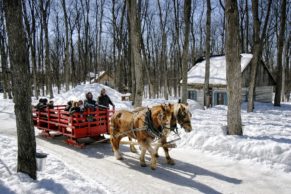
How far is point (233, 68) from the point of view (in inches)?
356

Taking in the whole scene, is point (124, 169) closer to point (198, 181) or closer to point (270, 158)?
point (198, 181)

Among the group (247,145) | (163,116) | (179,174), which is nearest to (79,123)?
(163,116)

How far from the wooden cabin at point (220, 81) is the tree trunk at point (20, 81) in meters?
18.9

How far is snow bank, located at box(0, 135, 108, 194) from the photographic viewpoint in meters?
5.02

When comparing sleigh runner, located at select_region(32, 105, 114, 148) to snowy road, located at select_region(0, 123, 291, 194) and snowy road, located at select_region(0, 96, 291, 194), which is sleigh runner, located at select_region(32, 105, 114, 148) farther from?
snowy road, located at select_region(0, 123, 291, 194)

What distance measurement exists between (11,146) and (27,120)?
3.62m

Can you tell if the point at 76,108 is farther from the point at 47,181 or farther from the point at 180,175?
the point at 180,175

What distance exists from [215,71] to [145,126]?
67.8 ft

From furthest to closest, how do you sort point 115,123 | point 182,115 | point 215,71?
point 215,71 → point 115,123 → point 182,115

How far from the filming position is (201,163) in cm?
728

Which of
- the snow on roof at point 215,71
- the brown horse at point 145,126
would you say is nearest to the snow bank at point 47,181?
the brown horse at point 145,126

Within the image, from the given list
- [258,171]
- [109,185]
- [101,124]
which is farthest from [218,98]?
[109,185]

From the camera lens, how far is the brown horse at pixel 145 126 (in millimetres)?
6591

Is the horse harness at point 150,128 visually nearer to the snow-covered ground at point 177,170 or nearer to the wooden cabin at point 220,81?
the snow-covered ground at point 177,170
